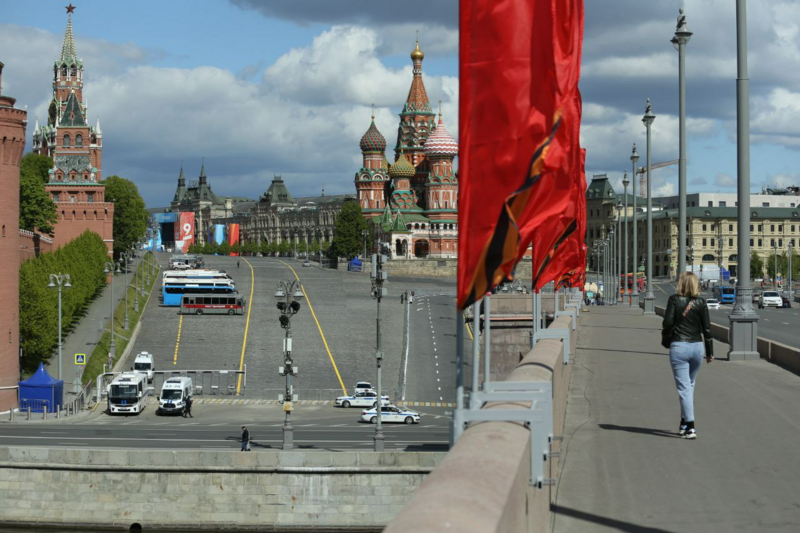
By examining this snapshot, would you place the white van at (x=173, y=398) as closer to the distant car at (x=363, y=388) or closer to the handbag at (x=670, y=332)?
the distant car at (x=363, y=388)

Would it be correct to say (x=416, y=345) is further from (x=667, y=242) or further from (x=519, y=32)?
(x=667, y=242)

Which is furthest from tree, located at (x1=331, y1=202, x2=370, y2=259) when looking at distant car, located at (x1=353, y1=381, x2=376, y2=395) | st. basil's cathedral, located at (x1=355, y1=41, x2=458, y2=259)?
distant car, located at (x1=353, y1=381, x2=376, y2=395)

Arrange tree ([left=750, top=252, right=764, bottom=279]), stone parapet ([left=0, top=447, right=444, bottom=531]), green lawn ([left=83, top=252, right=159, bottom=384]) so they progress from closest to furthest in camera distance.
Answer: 1. stone parapet ([left=0, top=447, right=444, bottom=531])
2. green lawn ([left=83, top=252, right=159, bottom=384])
3. tree ([left=750, top=252, right=764, bottom=279])

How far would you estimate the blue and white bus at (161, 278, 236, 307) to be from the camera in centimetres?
9394

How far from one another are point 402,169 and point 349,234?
1325 centimetres

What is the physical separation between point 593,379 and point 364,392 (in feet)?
138

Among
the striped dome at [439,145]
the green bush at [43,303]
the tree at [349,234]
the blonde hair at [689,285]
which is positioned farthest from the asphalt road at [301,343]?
the striped dome at [439,145]

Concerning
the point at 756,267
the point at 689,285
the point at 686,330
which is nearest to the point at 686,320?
the point at 686,330

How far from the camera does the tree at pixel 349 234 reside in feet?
544

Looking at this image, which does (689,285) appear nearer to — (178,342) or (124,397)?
(124,397)

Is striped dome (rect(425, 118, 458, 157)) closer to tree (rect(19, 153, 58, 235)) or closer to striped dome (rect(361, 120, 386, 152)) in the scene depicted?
striped dome (rect(361, 120, 386, 152))

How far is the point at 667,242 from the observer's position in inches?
6737

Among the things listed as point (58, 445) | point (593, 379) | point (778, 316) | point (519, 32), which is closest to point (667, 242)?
point (778, 316)

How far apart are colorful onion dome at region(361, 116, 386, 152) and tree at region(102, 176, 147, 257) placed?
41020mm
